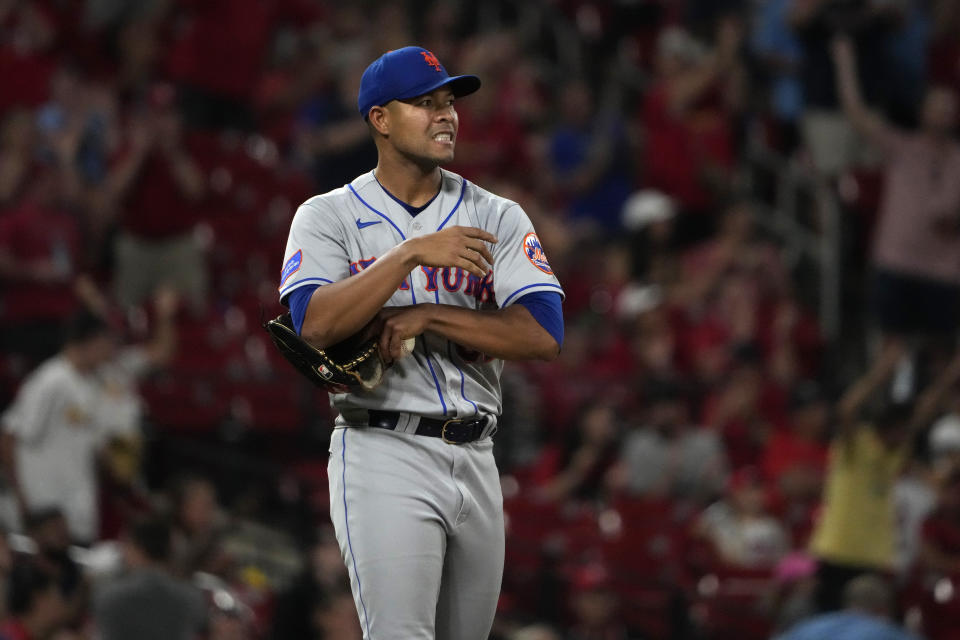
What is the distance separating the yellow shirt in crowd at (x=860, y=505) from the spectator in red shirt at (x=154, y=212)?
13.5 ft

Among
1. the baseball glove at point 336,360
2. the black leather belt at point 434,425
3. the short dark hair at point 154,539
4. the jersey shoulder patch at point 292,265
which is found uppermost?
the jersey shoulder patch at point 292,265

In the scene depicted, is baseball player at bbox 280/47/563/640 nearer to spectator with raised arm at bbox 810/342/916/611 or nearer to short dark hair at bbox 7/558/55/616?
short dark hair at bbox 7/558/55/616

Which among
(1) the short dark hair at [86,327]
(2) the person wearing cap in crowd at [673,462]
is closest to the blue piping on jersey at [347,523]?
(1) the short dark hair at [86,327]

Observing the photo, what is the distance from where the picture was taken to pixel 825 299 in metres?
9.93

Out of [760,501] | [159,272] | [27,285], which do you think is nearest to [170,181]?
[159,272]

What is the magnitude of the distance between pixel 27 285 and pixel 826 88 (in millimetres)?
5068

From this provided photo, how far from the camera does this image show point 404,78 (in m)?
3.42

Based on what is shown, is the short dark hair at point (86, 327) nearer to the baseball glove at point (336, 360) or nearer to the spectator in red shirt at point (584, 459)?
the spectator in red shirt at point (584, 459)

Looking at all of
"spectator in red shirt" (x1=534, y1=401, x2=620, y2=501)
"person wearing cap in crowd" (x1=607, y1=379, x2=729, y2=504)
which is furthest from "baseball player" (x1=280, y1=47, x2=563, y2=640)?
"spectator in red shirt" (x1=534, y1=401, x2=620, y2=501)

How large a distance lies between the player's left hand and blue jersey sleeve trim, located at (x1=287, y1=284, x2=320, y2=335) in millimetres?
158

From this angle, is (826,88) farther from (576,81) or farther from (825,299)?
(576,81)

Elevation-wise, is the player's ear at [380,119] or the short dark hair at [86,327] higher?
the player's ear at [380,119]

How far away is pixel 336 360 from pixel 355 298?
17 centimetres

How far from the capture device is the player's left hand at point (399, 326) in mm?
3311
